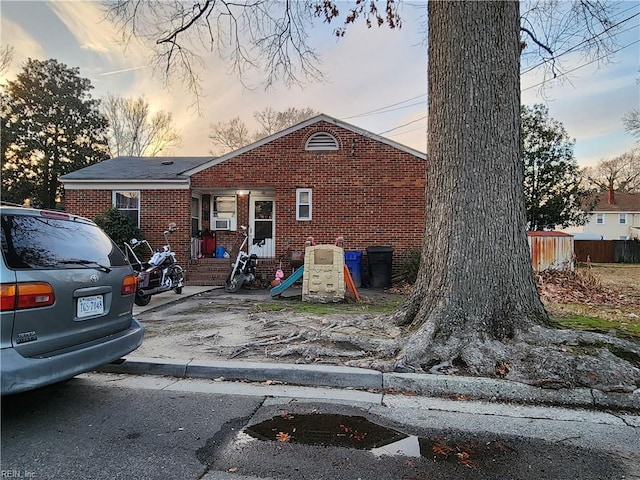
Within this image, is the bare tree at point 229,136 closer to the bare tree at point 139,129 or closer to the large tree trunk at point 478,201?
the bare tree at point 139,129

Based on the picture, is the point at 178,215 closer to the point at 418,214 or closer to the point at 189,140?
the point at 418,214

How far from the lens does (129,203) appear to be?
44.0 ft

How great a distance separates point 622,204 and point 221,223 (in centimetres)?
4637

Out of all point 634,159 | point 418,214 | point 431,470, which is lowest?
point 431,470

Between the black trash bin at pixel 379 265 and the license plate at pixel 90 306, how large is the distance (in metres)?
9.12

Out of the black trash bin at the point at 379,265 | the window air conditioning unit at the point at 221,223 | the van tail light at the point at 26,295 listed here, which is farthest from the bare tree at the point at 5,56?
the van tail light at the point at 26,295

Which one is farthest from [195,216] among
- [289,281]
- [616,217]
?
[616,217]

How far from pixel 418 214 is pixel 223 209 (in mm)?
6784

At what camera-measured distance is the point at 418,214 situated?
497 inches

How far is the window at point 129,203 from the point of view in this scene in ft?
43.5

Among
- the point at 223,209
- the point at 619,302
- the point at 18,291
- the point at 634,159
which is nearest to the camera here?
the point at 18,291

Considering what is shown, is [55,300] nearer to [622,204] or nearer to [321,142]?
[321,142]

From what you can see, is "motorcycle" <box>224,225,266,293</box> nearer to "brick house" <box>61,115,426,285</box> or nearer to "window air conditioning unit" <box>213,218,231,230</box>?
"brick house" <box>61,115,426,285</box>

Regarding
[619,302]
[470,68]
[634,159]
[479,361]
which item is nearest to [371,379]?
[479,361]
